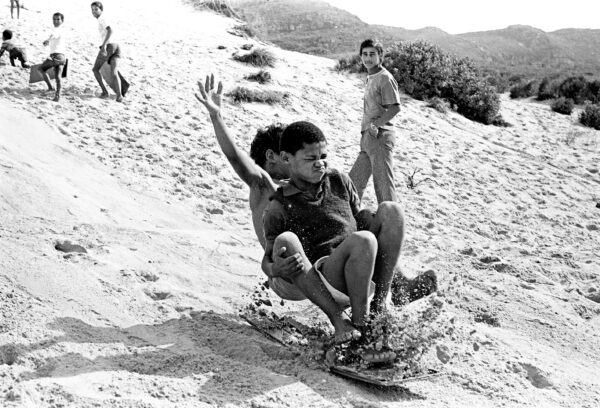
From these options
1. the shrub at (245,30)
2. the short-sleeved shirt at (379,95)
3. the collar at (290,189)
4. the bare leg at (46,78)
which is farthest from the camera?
the shrub at (245,30)

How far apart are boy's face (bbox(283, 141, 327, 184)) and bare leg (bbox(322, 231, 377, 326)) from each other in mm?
428

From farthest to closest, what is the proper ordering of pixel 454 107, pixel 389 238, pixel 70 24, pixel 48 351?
pixel 454 107 → pixel 70 24 → pixel 389 238 → pixel 48 351

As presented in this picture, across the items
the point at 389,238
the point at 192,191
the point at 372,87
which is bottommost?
the point at 192,191

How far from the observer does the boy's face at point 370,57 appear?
595cm

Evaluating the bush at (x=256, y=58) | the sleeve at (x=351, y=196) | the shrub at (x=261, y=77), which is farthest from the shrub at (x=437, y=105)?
the sleeve at (x=351, y=196)

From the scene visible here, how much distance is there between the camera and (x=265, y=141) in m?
4.69

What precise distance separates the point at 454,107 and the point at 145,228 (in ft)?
31.5

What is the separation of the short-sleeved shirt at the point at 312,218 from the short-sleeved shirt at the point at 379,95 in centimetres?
216

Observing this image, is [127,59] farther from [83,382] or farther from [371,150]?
[83,382]

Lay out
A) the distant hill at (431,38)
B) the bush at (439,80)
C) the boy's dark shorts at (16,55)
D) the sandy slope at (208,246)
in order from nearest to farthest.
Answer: the sandy slope at (208,246) → the boy's dark shorts at (16,55) → the bush at (439,80) → the distant hill at (431,38)

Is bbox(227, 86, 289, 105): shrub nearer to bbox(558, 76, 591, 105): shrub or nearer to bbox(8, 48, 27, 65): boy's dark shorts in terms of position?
bbox(8, 48, 27, 65): boy's dark shorts

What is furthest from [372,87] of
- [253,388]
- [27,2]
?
[27,2]

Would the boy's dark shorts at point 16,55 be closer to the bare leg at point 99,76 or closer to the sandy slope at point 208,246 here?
the sandy slope at point 208,246

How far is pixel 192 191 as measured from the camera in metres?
7.59
